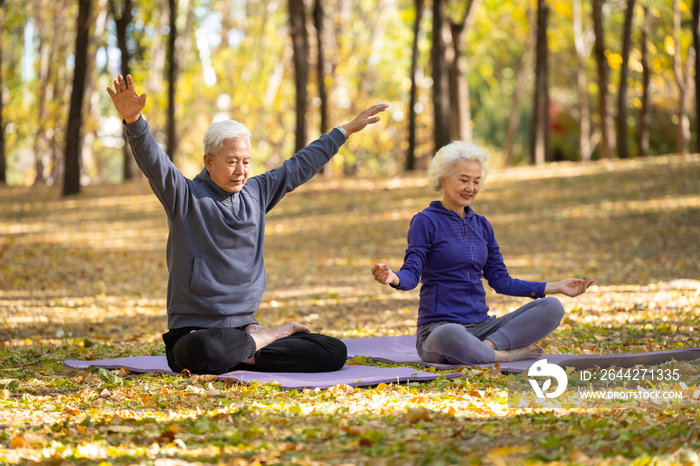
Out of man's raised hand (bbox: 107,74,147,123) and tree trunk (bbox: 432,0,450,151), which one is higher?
tree trunk (bbox: 432,0,450,151)

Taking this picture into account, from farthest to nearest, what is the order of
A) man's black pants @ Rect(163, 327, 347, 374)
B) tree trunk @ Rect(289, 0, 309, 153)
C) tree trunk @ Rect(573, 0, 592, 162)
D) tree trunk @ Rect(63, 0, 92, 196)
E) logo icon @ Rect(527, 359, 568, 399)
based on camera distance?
tree trunk @ Rect(573, 0, 592, 162) → tree trunk @ Rect(289, 0, 309, 153) → tree trunk @ Rect(63, 0, 92, 196) → man's black pants @ Rect(163, 327, 347, 374) → logo icon @ Rect(527, 359, 568, 399)

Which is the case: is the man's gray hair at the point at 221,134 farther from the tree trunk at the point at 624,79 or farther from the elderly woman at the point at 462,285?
the tree trunk at the point at 624,79

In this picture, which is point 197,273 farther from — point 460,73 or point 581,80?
point 581,80

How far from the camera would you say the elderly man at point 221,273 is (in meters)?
4.40

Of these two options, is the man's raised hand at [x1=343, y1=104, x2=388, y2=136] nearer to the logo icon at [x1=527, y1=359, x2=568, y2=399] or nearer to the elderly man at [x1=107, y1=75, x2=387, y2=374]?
the elderly man at [x1=107, y1=75, x2=387, y2=374]

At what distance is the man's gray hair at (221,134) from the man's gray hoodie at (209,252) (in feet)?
0.75

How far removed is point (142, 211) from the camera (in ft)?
54.4

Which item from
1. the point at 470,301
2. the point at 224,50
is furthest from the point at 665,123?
the point at 470,301

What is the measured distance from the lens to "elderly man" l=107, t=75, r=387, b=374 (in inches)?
173

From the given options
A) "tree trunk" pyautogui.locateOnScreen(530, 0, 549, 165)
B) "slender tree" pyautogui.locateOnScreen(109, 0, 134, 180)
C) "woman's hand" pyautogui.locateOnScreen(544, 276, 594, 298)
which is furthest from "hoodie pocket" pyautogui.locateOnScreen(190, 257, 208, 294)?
"slender tree" pyautogui.locateOnScreen(109, 0, 134, 180)

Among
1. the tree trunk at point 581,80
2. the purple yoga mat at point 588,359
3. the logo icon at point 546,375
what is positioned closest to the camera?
the logo icon at point 546,375

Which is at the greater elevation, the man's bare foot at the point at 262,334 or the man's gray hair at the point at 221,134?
the man's gray hair at the point at 221,134

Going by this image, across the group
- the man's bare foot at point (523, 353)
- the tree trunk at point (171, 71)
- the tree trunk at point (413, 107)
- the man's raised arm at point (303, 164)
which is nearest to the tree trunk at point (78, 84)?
the tree trunk at point (171, 71)

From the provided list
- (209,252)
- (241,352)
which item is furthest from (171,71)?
(241,352)
